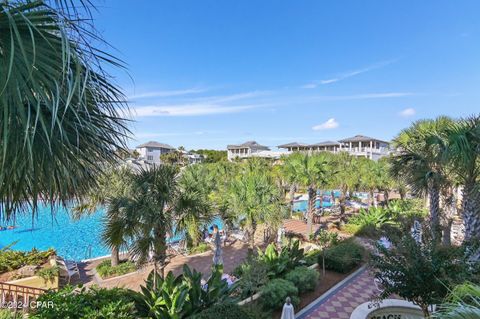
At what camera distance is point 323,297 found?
982 centimetres

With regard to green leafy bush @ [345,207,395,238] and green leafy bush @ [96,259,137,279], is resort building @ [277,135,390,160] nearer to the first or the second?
green leafy bush @ [345,207,395,238]

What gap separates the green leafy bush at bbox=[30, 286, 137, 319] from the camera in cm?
473

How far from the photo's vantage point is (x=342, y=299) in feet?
31.9

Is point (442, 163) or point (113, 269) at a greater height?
point (442, 163)

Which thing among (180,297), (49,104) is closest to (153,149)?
(180,297)

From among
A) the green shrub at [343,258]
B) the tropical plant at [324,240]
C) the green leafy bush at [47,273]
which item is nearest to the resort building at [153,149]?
the green leafy bush at [47,273]

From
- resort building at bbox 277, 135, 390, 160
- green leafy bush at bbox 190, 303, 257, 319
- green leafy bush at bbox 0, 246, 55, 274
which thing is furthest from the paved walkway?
resort building at bbox 277, 135, 390, 160

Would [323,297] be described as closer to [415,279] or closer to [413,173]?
[415,279]

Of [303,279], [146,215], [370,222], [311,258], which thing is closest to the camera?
[146,215]

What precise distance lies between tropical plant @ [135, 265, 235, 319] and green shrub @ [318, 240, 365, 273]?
20.1 ft

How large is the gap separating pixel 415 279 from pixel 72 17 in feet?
23.0

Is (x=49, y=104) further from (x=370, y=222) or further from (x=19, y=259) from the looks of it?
(x=370, y=222)

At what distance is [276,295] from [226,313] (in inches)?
126

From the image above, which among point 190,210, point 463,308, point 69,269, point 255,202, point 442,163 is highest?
point 442,163
